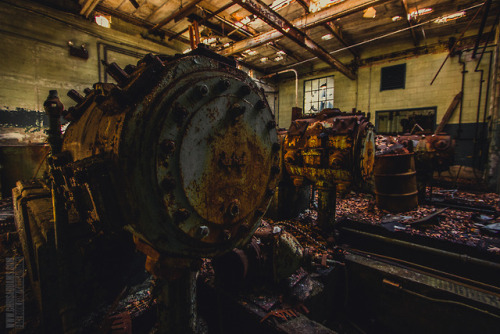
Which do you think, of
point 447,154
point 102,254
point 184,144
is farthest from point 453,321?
point 447,154

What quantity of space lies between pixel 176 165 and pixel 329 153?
11.0ft

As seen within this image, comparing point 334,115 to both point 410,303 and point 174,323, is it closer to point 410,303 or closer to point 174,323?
point 410,303

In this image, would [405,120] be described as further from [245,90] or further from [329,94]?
[245,90]

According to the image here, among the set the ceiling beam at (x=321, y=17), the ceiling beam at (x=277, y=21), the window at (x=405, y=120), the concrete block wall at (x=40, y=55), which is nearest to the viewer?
Answer: the ceiling beam at (x=277, y=21)

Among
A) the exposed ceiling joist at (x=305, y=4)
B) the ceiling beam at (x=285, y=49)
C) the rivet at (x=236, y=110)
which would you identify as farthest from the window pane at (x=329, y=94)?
the rivet at (x=236, y=110)

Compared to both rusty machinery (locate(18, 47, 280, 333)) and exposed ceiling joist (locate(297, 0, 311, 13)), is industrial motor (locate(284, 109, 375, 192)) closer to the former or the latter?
rusty machinery (locate(18, 47, 280, 333))

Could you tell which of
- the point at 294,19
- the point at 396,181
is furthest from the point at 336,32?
the point at 396,181

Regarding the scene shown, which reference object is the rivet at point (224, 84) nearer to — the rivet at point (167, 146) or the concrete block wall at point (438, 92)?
the rivet at point (167, 146)

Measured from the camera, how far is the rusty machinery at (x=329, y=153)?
368 cm

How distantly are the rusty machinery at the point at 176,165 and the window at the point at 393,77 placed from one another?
11436 millimetres

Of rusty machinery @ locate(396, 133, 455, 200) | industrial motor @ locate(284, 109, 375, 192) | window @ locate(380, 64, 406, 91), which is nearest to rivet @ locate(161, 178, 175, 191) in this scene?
industrial motor @ locate(284, 109, 375, 192)

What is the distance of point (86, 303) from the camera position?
6.33ft

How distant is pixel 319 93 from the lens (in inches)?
494

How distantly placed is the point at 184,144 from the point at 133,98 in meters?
0.32
